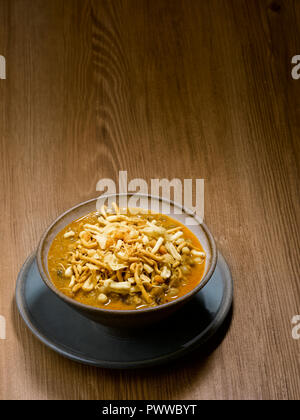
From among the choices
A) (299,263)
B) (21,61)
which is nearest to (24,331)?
(299,263)

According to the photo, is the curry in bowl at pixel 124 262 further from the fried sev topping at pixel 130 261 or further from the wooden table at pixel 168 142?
the wooden table at pixel 168 142

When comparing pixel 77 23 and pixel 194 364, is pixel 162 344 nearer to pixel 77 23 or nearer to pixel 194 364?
pixel 194 364

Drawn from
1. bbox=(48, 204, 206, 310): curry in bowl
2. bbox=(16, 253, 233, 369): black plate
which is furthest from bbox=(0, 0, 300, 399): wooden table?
bbox=(48, 204, 206, 310): curry in bowl

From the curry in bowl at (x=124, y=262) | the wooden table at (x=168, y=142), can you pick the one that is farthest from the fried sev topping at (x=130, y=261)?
the wooden table at (x=168, y=142)

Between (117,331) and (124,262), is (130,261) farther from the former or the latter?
(117,331)

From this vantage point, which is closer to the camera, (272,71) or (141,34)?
(272,71)

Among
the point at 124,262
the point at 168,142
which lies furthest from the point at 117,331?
the point at 168,142
